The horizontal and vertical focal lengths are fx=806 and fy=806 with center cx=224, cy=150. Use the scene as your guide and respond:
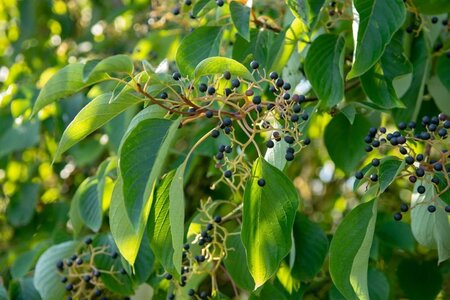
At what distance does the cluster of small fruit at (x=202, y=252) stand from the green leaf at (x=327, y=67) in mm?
321

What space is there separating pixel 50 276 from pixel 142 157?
1.86 feet

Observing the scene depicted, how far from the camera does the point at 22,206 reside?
255cm

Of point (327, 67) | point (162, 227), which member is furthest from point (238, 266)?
point (327, 67)

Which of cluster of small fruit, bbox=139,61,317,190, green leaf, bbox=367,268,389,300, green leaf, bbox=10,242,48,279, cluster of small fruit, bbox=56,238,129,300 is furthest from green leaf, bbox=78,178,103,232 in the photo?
green leaf, bbox=367,268,389,300

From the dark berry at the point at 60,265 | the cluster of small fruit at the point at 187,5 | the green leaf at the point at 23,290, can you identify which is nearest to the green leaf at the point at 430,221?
the cluster of small fruit at the point at 187,5

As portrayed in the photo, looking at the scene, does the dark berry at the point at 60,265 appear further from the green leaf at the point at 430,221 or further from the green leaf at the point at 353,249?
the green leaf at the point at 430,221

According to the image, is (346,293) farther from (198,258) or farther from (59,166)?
(59,166)

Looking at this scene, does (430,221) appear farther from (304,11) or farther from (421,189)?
(304,11)

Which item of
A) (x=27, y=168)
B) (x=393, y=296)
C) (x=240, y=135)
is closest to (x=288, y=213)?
(x=240, y=135)

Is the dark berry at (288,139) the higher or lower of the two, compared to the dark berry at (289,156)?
higher

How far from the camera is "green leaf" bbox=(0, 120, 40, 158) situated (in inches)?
90.3

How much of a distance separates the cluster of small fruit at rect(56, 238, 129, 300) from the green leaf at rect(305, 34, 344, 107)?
0.56m

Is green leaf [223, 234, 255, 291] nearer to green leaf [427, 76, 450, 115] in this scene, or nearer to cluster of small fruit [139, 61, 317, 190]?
cluster of small fruit [139, 61, 317, 190]

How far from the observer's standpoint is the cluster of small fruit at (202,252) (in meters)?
1.56
